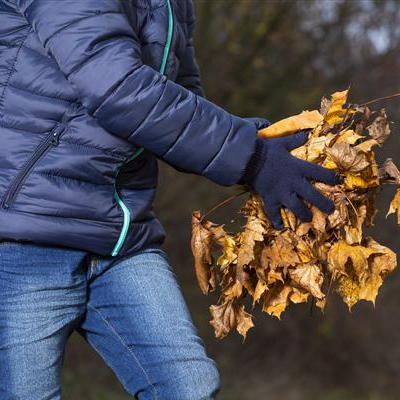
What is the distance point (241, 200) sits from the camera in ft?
26.3

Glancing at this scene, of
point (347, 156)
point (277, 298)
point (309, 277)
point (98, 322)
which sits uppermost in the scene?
point (347, 156)

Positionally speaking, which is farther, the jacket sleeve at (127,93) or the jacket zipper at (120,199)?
the jacket zipper at (120,199)

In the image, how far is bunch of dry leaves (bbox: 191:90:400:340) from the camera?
2.76 m

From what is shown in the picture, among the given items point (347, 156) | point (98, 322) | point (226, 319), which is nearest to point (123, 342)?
point (98, 322)

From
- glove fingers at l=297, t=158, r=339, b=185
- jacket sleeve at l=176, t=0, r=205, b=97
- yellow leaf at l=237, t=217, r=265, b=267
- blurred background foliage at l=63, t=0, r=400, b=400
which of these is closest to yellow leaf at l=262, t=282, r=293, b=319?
yellow leaf at l=237, t=217, r=265, b=267

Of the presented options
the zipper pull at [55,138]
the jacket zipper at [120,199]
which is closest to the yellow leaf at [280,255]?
the jacket zipper at [120,199]

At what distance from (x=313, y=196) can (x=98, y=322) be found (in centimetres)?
77

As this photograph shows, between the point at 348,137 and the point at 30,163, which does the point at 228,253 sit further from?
the point at 30,163

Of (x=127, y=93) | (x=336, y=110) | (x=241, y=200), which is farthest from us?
(x=241, y=200)

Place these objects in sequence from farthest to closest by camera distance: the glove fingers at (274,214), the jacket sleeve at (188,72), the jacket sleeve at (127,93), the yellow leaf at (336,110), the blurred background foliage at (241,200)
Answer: the blurred background foliage at (241,200)
the jacket sleeve at (188,72)
the yellow leaf at (336,110)
the glove fingers at (274,214)
the jacket sleeve at (127,93)

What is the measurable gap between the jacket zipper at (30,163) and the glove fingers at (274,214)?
2.15 ft

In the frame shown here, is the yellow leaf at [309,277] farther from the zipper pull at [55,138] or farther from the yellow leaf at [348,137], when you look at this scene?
the zipper pull at [55,138]

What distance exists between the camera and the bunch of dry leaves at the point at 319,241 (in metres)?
2.76

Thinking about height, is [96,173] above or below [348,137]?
below
